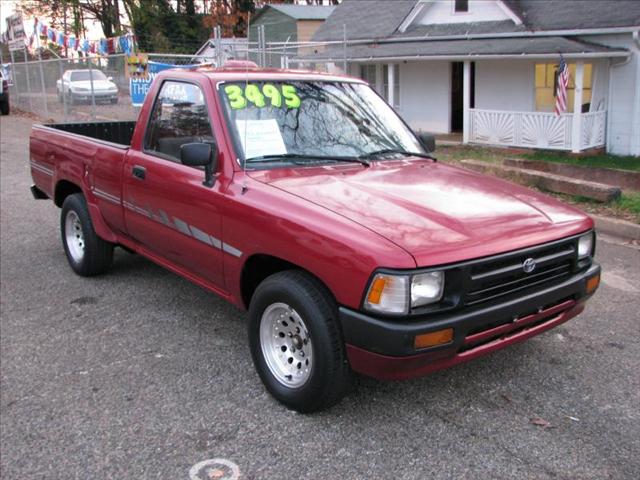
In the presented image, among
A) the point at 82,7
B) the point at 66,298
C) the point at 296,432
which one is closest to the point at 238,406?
the point at 296,432

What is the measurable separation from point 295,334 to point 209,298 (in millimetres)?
1992

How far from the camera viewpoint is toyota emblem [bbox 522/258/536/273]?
11.0 feet

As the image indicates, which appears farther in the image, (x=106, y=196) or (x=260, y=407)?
(x=106, y=196)

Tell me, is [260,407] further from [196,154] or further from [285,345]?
[196,154]

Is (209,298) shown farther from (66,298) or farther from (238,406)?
(238,406)

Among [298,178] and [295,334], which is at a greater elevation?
[298,178]

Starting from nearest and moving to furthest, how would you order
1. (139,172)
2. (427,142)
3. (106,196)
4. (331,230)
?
(331,230) < (139,172) < (427,142) < (106,196)

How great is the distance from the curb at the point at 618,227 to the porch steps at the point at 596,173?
9.61ft

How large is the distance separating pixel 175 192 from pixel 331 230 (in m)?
1.53

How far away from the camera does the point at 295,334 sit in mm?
3572

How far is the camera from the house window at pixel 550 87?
17.8 metres

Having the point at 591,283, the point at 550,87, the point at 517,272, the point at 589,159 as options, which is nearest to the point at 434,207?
the point at 517,272

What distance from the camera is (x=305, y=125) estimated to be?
4320 millimetres

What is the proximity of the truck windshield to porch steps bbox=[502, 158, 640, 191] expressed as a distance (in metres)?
6.54
